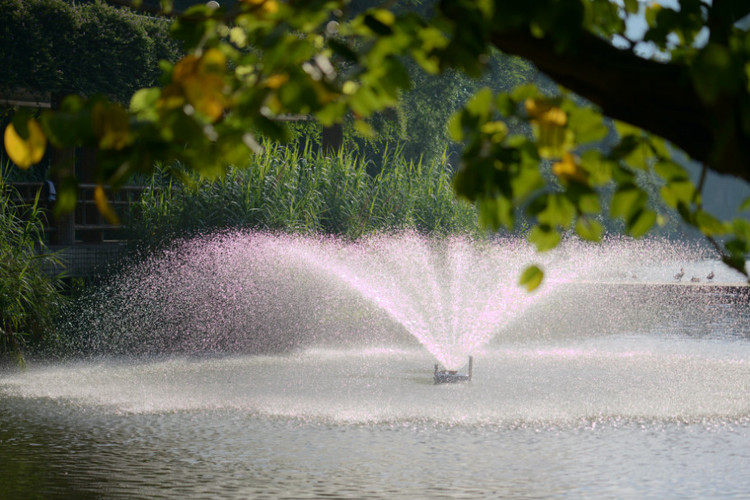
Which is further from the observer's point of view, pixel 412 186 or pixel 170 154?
pixel 412 186

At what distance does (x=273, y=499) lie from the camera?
686cm

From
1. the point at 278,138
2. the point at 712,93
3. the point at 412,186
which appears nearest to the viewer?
the point at 712,93

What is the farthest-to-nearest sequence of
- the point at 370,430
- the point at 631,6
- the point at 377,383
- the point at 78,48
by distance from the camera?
the point at 78,48
the point at 377,383
the point at 370,430
the point at 631,6

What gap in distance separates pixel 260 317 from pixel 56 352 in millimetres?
3448

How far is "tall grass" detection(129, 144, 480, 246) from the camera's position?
16.9m

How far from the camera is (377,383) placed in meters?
12.0

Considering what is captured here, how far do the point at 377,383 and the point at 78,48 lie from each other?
8.94 meters

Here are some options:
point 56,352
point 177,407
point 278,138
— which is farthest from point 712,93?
point 56,352

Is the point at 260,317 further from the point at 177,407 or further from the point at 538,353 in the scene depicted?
the point at 177,407

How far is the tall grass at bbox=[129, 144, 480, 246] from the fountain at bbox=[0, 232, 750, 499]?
31cm

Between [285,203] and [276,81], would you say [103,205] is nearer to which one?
[276,81]

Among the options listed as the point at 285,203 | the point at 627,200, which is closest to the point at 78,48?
the point at 285,203

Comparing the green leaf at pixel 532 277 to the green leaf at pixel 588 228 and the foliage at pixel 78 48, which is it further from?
the foliage at pixel 78 48

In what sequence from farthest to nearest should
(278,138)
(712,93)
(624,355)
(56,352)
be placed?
(624,355) < (56,352) < (278,138) < (712,93)
